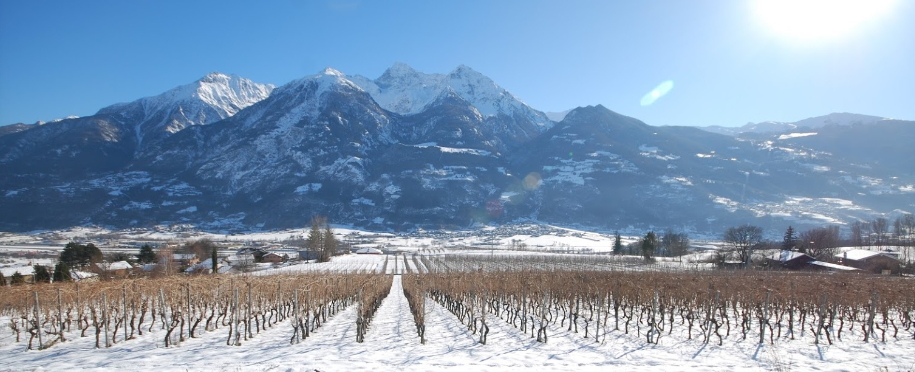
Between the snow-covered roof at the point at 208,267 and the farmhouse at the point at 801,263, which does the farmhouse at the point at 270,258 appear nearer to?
the snow-covered roof at the point at 208,267

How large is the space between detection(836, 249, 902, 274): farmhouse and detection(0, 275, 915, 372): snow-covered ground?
59.1m

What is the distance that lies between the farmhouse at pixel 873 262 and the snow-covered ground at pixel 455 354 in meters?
59.1

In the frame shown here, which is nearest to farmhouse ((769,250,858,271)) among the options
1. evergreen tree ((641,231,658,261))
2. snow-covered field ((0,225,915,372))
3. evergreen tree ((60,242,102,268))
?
evergreen tree ((641,231,658,261))

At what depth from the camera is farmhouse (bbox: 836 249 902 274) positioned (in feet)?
199

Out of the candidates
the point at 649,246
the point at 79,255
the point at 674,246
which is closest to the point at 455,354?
the point at 79,255

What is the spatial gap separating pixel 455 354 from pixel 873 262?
3103 inches

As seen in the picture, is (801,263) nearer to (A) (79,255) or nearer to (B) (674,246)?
(B) (674,246)

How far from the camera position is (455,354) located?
48.0 feet

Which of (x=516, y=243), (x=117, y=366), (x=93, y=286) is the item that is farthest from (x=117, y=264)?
(x=516, y=243)

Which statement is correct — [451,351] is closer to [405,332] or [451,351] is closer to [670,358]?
[405,332]

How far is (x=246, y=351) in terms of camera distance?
49.0 feet

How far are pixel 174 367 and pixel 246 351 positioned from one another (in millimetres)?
2633

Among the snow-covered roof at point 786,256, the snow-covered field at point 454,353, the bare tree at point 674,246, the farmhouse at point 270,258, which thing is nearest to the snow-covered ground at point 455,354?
the snow-covered field at point 454,353

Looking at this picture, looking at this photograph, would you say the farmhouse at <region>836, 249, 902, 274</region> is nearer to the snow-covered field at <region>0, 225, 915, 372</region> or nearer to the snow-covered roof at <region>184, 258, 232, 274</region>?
the snow-covered field at <region>0, 225, 915, 372</region>
